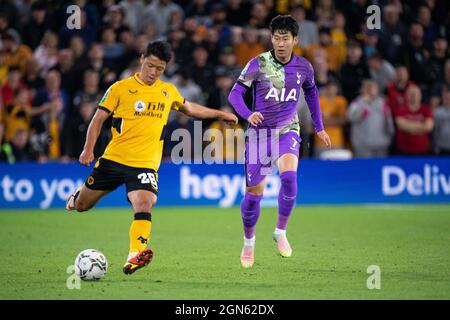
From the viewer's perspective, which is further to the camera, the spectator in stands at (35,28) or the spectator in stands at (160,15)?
the spectator in stands at (160,15)

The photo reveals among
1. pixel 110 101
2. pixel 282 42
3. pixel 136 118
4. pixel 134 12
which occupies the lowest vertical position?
pixel 136 118

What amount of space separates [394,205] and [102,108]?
10.2 metres

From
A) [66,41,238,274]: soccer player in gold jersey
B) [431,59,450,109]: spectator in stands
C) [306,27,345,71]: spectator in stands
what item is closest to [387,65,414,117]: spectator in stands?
[431,59,450,109]: spectator in stands

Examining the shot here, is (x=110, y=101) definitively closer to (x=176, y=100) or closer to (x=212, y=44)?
(x=176, y=100)

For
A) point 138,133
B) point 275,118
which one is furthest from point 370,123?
point 138,133

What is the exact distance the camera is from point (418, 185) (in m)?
18.5

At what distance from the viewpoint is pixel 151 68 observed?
9289mm

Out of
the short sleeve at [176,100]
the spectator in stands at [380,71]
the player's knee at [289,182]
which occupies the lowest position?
the player's knee at [289,182]

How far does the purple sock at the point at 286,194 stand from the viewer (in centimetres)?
1014

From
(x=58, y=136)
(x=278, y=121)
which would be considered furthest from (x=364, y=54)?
(x=278, y=121)

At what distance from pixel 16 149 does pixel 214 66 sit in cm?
416

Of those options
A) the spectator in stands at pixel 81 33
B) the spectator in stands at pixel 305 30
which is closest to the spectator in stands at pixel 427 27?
the spectator in stands at pixel 305 30

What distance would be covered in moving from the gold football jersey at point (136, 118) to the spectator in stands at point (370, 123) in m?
9.20

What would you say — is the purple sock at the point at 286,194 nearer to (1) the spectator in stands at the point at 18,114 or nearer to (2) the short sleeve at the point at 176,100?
(2) the short sleeve at the point at 176,100
